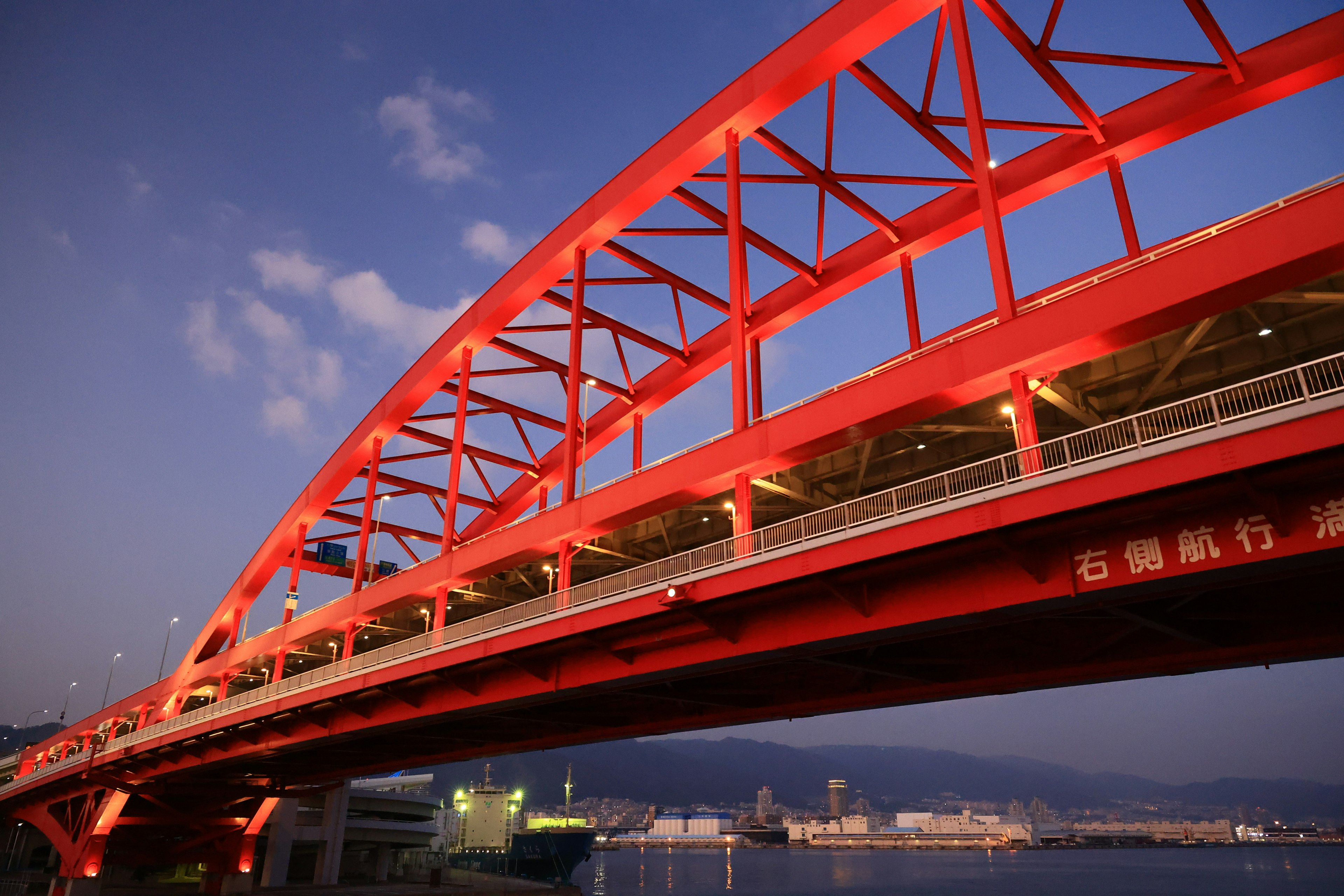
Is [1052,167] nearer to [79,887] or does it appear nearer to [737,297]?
[737,297]

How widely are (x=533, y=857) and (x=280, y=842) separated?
105 ft

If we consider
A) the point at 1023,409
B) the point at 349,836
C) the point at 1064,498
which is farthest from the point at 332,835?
the point at 1064,498

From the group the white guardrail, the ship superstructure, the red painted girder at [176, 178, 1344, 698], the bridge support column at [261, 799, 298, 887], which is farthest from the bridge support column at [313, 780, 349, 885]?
the red painted girder at [176, 178, 1344, 698]

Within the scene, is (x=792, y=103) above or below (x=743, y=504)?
above

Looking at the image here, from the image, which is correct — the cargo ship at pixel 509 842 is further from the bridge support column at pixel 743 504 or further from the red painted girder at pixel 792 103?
the bridge support column at pixel 743 504

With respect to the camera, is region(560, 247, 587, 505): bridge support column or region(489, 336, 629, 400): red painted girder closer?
region(560, 247, 587, 505): bridge support column

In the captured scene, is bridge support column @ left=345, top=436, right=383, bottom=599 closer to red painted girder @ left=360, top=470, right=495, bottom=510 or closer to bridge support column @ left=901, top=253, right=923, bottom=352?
red painted girder @ left=360, top=470, right=495, bottom=510

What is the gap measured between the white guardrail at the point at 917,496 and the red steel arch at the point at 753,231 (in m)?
2.08

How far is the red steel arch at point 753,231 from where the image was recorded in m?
26.5

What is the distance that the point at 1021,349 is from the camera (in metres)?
17.4

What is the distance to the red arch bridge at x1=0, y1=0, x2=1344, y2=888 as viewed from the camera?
47.9ft

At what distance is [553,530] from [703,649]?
343 inches

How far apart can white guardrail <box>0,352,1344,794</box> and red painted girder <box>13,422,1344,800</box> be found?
343 millimetres

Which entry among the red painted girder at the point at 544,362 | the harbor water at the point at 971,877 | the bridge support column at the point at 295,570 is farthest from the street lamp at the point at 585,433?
the harbor water at the point at 971,877
